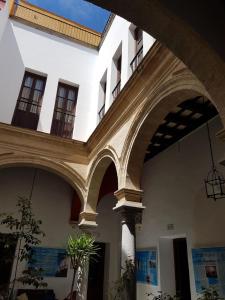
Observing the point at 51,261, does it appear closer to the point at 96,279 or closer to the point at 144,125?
the point at 96,279

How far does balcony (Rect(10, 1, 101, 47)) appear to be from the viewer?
955 centimetres

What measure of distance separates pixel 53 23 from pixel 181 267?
958 centimetres

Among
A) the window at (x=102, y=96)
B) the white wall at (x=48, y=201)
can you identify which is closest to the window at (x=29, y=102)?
the white wall at (x=48, y=201)

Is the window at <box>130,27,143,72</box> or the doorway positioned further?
the doorway

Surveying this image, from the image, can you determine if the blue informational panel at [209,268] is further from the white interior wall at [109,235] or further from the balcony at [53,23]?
the balcony at [53,23]

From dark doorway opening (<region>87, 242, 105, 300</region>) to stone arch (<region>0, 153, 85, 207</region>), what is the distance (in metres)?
3.21

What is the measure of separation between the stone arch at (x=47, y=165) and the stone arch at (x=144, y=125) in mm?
2493

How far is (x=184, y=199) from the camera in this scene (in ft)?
21.7

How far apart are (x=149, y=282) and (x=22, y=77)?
24.2ft

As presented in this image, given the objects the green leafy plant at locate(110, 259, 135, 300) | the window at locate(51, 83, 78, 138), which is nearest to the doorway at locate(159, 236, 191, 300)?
the green leafy plant at locate(110, 259, 135, 300)

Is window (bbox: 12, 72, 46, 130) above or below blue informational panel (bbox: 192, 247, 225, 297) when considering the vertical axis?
above

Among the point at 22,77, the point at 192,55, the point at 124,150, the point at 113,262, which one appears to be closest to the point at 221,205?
the point at 124,150

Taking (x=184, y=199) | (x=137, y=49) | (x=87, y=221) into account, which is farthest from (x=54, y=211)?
(x=137, y=49)

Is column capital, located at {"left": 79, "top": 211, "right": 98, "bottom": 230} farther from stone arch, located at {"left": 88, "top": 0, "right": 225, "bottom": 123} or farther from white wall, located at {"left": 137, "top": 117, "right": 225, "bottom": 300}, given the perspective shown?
stone arch, located at {"left": 88, "top": 0, "right": 225, "bottom": 123}
